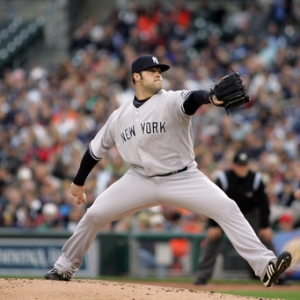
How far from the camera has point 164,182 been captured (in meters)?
7.04

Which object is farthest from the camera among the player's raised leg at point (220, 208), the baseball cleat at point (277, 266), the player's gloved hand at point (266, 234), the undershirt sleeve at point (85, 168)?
the player's gloved hand at point (266, 234)

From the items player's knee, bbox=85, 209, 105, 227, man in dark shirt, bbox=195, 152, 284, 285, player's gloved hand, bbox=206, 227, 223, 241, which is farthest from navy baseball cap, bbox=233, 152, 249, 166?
player's knee, bbox=85, 209, 105, 227

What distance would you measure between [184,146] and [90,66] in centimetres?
1188

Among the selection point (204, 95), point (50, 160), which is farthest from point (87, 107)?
point (204, 95)

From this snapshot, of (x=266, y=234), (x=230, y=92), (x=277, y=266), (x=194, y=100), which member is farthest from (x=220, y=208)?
(x=266, y=234)

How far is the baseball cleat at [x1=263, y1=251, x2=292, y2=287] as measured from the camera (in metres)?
6.67

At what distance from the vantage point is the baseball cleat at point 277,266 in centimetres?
667

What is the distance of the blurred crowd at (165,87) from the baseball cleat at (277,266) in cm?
515

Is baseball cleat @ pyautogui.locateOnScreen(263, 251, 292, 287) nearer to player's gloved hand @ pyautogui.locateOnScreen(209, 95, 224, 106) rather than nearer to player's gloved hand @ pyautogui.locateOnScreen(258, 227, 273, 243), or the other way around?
player's gloved hand @ pyautogui.locateOnScreen(209, 95, 224, 106)

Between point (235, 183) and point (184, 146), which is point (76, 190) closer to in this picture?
point (184, 146)

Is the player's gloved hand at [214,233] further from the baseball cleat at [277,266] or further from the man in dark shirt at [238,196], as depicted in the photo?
the baseball cleat at [277,266]

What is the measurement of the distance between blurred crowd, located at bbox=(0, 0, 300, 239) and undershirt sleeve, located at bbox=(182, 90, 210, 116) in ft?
17.8

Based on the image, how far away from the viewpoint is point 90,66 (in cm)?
1867

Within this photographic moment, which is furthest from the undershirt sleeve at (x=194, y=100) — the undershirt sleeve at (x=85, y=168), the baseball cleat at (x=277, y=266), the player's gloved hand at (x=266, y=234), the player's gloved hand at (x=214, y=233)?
the player's gloved hand at (x=266, y=234)
